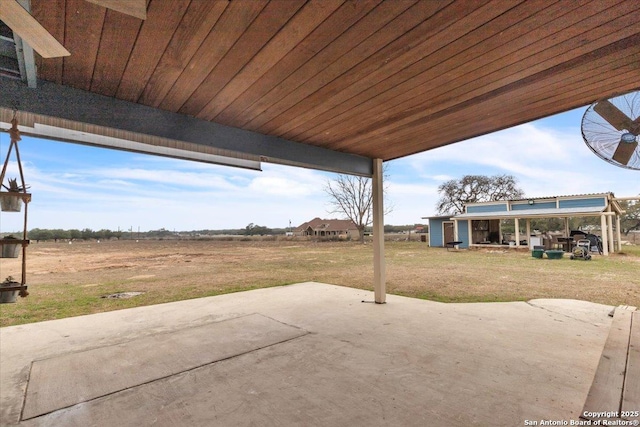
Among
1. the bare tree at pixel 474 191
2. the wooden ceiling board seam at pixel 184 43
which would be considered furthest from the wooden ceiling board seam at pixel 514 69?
the bare tree at pixel 474 191

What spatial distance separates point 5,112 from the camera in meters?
2.05

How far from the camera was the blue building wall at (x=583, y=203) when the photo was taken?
12103 mm

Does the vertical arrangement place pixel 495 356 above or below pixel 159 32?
below

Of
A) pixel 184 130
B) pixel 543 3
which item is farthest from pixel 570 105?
pixel 184 130

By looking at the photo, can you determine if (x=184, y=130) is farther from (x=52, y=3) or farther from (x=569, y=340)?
(x=569, y=340)

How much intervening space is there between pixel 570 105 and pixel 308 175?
22.3 metres

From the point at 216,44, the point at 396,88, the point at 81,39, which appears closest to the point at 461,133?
the point at 396,88

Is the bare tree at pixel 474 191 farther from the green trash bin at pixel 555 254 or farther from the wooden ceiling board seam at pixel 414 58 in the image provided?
the wooden ceiling board seam at pixel 414 58

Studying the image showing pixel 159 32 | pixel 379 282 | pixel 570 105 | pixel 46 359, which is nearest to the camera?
pixel 159 32

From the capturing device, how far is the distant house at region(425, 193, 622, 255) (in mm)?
11766

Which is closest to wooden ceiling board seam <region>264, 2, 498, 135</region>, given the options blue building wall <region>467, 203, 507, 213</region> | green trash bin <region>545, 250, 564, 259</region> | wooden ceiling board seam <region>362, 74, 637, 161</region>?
wooden ceiling board seam <region>362, 74, 637, 161</region>

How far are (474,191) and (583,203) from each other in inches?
422

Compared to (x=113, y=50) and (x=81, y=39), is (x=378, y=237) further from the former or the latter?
(x=81, y=39)

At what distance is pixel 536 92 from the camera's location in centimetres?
221
